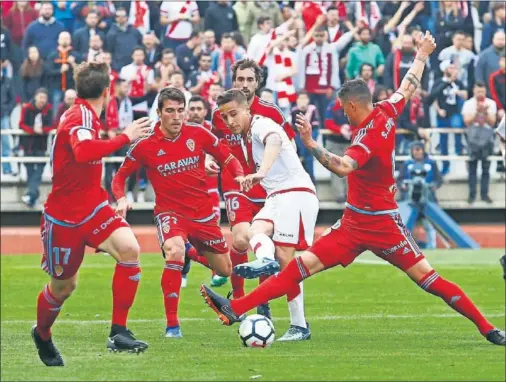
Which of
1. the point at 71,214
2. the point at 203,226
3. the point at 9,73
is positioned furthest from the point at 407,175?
the point at 71,214

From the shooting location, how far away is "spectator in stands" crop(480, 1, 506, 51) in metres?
27.9

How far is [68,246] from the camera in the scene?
455 inches

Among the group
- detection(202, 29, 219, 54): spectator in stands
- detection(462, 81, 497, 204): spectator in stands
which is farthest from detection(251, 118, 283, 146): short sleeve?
detection(462, 81, 497, 204): spectator in stands

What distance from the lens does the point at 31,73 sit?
2641cm

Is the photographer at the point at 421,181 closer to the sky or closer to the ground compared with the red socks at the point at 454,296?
closer to the ground

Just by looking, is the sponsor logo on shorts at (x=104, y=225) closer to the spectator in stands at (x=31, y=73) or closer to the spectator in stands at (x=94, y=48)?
the spectator in stands at (x=94, y=48)

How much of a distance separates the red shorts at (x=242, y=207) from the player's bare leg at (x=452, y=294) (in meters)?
2.93

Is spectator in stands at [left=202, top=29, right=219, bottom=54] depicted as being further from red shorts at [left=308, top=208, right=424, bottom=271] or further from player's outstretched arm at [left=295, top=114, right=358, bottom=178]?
player's outstretched arm at [left=295, top=114, right=358, bottom=178]

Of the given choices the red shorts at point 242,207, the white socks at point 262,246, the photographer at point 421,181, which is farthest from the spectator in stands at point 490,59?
the white socks at point 262,246

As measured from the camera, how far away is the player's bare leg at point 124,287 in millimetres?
11719

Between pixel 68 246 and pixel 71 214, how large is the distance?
254 mm

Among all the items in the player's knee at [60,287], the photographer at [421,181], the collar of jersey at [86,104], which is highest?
the collar of jersey at [86,104]

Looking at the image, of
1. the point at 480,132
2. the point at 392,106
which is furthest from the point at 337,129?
the point at 392,106

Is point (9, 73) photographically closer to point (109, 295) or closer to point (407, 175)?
point (407, 175)
